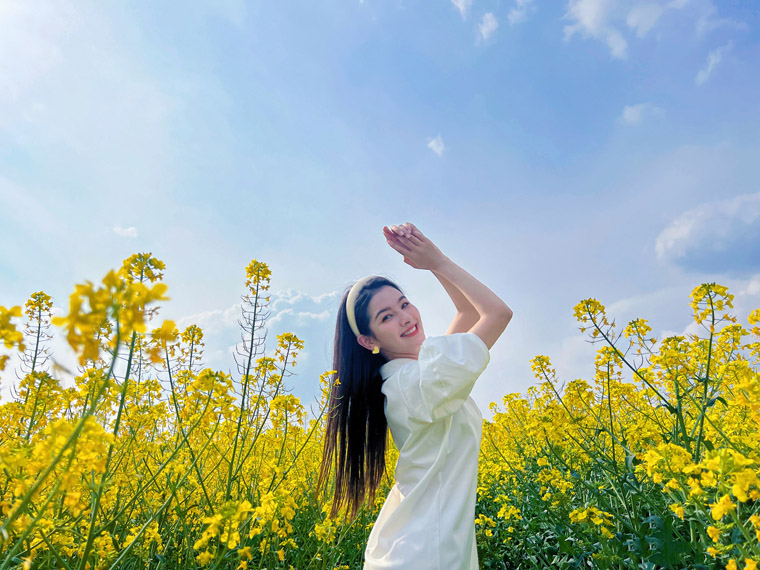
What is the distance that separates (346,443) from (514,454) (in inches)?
128

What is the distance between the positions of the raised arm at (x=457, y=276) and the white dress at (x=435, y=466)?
20cm

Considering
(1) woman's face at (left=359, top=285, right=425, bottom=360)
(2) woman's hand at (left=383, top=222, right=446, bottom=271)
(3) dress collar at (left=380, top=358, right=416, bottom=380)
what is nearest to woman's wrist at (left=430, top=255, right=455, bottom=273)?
(2) woman's hand at (left=383, top=222, right=446, bottom=271)

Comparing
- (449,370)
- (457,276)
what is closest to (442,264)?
(457,276)

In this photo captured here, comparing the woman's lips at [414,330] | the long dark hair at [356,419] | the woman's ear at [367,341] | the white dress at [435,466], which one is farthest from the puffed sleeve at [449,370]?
the long dark hair at [356,419]

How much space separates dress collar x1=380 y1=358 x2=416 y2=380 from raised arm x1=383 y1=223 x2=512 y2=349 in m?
0.41

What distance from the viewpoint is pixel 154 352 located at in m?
0.82

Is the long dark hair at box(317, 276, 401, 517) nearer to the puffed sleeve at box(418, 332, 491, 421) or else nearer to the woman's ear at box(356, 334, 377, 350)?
the woman's ear at box(356, 334, 377, 350)

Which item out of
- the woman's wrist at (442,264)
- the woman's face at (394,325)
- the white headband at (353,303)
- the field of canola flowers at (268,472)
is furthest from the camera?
the white headband at (353,303)

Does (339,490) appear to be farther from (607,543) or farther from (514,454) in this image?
(514,454)

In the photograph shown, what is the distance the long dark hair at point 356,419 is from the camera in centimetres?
269

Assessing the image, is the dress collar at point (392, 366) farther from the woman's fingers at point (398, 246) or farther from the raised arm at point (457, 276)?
the woman's fingers at point (398, 246)

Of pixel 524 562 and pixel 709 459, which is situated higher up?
pixel 709 459

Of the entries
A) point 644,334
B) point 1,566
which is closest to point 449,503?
point 1,566

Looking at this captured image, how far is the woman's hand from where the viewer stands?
95.3 inches
